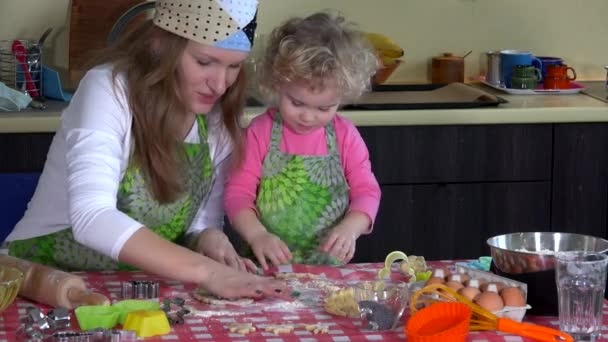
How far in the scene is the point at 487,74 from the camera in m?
3.67

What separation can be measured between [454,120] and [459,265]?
1.23 meters

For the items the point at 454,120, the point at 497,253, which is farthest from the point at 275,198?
the point at 454,120

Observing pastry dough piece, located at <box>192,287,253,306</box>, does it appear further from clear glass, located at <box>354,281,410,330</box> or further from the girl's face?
the girl's face

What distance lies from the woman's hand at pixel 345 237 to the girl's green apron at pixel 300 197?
77 millimetres

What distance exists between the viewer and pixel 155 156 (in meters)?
2.14

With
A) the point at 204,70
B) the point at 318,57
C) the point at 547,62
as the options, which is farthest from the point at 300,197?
the point at 547,62

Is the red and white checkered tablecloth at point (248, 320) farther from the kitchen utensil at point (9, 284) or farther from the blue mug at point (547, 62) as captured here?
the blue mug at point (547, 62)

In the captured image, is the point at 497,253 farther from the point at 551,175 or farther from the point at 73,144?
the point at 551,175

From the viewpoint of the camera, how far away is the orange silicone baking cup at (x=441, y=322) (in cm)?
165

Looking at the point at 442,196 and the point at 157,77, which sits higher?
the point at 157,77

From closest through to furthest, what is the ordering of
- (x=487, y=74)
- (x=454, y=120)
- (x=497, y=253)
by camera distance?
(x=497, y=253)
(x=454, y=120)
(x=487, y=74)

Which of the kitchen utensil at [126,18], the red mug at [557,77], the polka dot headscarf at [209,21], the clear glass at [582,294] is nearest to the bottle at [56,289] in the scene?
the polka dot headscarf at [209,21]

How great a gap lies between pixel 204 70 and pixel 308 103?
0.27 metres

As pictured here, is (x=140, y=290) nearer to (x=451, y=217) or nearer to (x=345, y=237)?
(x=345, y=237)
